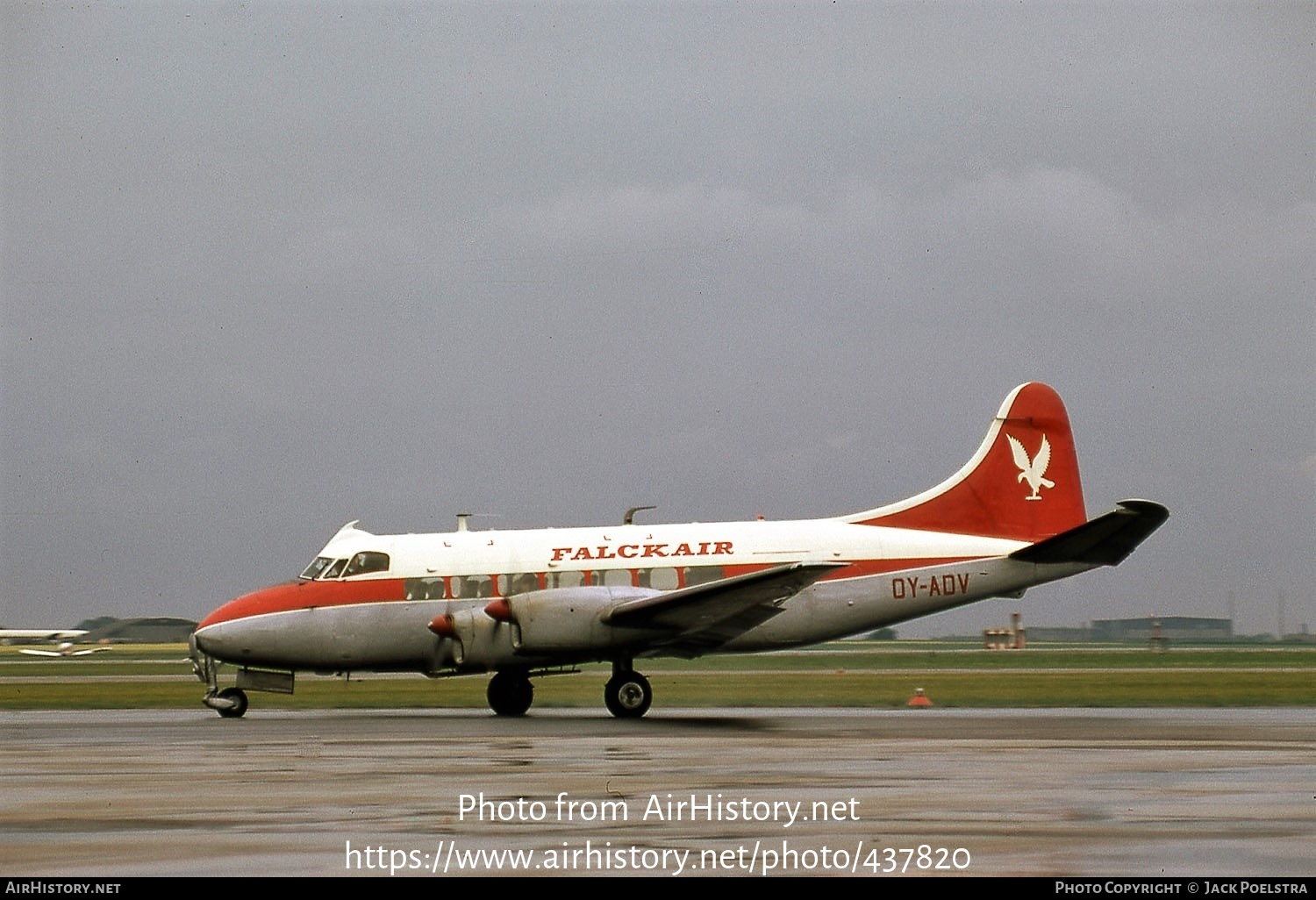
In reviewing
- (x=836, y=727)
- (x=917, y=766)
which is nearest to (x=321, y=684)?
(x=836, y=727)

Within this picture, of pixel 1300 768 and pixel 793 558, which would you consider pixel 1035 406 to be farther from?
pixel 1300 768

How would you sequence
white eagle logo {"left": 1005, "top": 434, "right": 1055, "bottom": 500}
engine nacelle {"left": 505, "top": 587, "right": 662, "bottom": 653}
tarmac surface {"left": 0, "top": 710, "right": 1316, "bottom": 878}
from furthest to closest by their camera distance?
white eagle logo {"left": 1005, "top": 434, "right": 1055, "bottom": 500} < engine nacelle {"left": 505, "top": 587, "right": 662, "bottom": 653} < tarmac surface {"left": 0, "top": 710, "right": 1316, "bottom": 878}

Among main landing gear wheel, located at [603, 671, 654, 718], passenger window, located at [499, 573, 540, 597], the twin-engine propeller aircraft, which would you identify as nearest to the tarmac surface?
main landing gear wheel, located at [603, 671, 654, 718]

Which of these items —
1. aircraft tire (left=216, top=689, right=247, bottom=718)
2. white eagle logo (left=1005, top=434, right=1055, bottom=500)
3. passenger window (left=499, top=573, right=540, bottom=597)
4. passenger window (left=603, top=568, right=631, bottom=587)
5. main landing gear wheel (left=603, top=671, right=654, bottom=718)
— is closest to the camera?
main landing gear wheel (left=603, top=671, right=654, bottom=718)

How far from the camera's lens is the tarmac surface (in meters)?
10.2

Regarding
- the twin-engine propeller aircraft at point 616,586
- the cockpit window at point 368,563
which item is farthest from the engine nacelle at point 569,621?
the cockpit window at point 368,563

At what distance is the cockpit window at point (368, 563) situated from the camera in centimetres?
2775

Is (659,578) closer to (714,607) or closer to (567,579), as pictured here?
(567,579)

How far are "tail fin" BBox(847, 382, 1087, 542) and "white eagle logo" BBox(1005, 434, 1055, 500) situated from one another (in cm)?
2

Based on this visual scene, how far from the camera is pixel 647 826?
11.8 meters

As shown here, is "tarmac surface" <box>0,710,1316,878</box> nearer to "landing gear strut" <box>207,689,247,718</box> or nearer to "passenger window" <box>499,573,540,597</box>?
"landing gear strut" <box>207,689,247,718</box>

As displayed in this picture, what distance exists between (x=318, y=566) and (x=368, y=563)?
0.91m

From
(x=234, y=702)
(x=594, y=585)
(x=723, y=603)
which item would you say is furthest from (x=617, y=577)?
(x=234, y=702)
